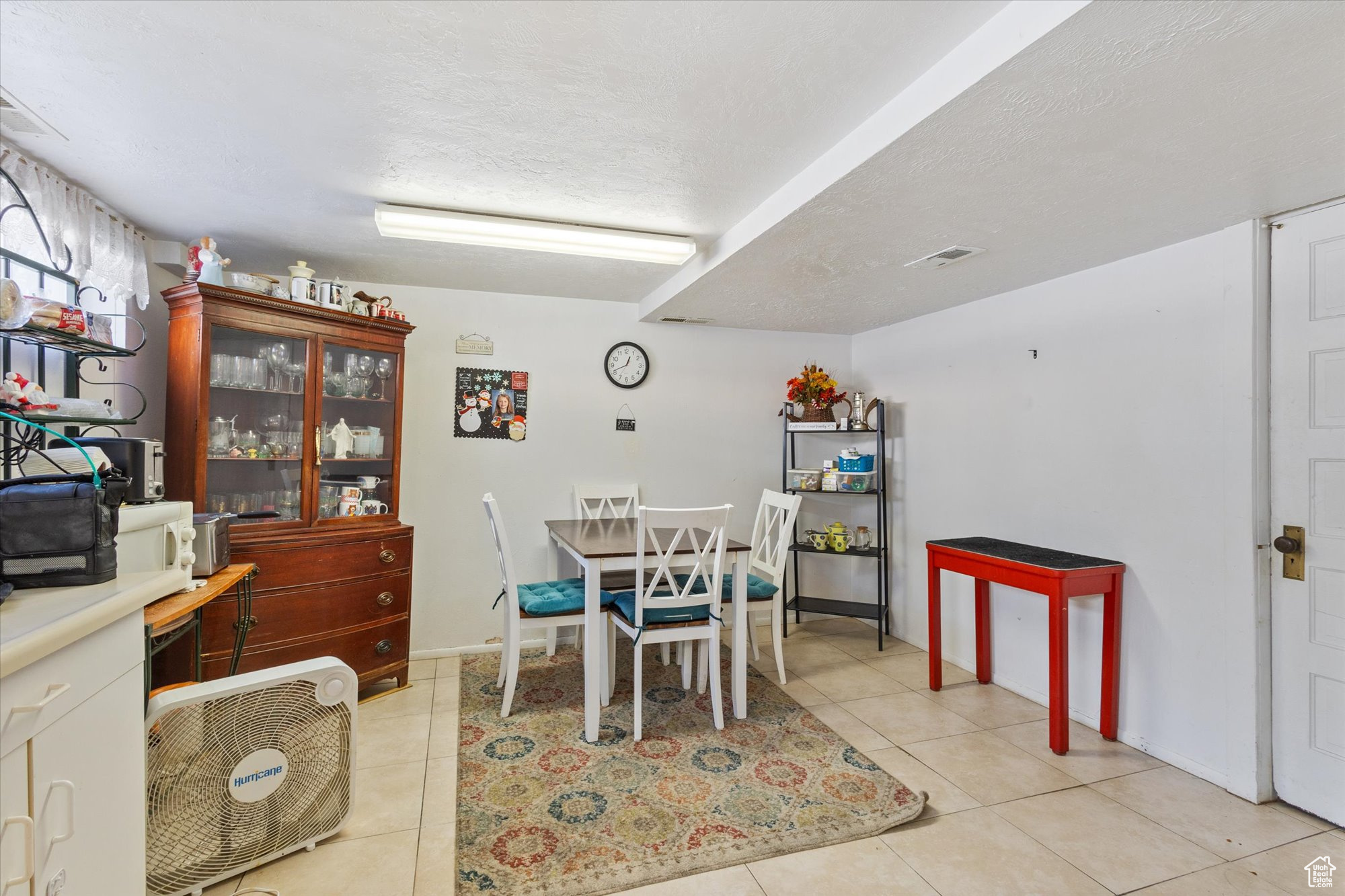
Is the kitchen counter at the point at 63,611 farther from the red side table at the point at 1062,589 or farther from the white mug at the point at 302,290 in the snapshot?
the red side table at the point at 1062,589

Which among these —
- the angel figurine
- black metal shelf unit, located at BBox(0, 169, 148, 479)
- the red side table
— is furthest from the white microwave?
the red side table

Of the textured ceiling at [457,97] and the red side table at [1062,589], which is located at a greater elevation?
the textured ceiling at [457,97]

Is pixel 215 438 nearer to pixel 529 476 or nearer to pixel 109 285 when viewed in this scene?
pixel 109 285

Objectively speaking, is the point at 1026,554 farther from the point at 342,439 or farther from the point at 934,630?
the point at 342,439

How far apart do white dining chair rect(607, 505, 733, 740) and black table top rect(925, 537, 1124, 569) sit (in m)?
1.22

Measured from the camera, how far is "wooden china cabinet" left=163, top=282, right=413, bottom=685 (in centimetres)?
271

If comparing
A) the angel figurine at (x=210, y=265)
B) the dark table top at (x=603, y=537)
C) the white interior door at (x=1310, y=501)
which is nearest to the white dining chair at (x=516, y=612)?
the dark table top at (x=603, y=537)

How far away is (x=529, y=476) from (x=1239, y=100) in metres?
3.48

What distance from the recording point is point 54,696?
1.03m

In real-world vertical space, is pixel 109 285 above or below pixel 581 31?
below

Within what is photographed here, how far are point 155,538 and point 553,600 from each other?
153 cm

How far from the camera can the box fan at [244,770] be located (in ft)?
5.50

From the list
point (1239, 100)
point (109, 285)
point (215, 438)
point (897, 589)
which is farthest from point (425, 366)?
point (1239, 100)

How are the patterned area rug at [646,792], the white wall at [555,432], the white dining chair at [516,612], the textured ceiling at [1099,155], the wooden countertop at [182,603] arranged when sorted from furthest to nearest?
the white wall at [555,432] < the white dining chair at [516,612] < the patterned area rug at [646,792] < the wooden countertop at [182,603] < the textured ceiling at [1099,155]
